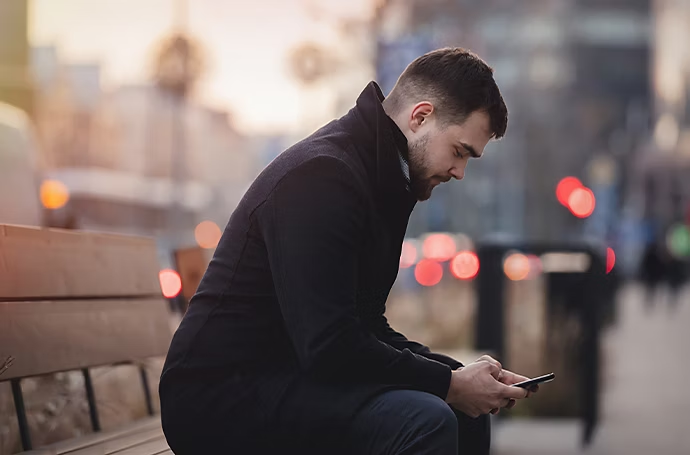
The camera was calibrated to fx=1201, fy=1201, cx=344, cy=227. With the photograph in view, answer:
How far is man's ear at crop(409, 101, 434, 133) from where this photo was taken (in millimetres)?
3174

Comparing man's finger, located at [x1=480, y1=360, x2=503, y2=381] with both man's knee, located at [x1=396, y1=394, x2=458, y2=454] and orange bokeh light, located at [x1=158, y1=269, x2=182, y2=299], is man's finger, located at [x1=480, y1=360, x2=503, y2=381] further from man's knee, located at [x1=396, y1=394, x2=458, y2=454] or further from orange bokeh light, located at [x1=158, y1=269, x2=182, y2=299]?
orange bokeh light, located at [x1=158, y1=269, x2=182, y2=299]

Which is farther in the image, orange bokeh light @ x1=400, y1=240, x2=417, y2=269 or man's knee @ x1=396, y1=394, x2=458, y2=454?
orange bokeh light @ x1=400, y1=240, x2=417, y2=269

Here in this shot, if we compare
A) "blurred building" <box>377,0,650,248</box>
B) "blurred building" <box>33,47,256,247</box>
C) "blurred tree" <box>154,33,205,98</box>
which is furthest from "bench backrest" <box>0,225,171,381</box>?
"blurred building" <box>33,47,256,247</box>

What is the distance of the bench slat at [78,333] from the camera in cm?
382

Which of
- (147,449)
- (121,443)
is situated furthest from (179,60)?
(147,449)

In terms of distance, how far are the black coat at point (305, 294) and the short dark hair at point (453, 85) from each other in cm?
12

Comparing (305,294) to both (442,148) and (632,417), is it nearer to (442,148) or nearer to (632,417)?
(442,148)

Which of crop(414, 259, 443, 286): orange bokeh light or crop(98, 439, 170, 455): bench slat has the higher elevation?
crop(98, 439, 170, 455): bench slat

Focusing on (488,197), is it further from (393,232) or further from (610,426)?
(393,232)

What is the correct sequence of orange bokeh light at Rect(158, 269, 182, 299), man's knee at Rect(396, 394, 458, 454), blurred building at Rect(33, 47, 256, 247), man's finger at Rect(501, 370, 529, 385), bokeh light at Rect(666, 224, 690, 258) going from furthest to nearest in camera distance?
bokeh light at Rect(666, 224, 690, 258)
blurred building at Rect(33, 47, 256, 247)
orange bokeh light at Rect(158, 269, 182, 299)
man's finger at Rect(501, 370, 529, 385)
man's knee at Rect(396, 394, 458, 454)

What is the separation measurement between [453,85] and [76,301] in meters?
1.79

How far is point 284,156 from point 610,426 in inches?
241

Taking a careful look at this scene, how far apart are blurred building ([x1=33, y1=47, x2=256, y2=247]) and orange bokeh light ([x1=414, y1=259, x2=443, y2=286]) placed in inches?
240

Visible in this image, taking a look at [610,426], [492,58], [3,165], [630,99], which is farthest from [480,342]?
[630,99]
